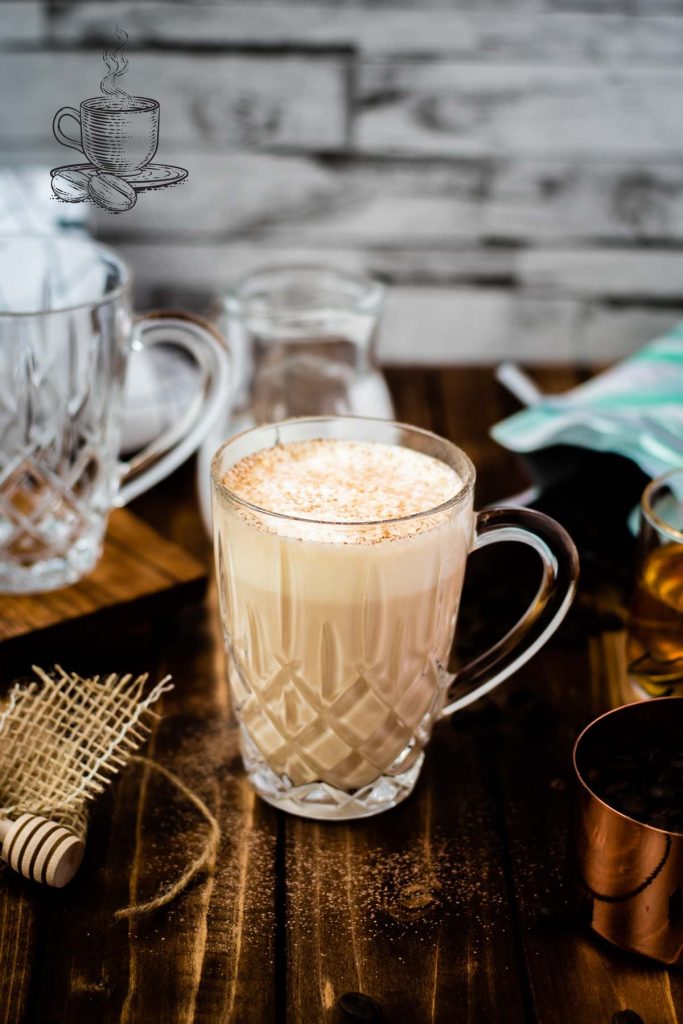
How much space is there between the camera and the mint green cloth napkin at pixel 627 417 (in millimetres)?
1143

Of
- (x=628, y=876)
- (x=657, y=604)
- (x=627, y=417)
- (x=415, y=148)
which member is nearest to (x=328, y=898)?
(x=628, y=876)

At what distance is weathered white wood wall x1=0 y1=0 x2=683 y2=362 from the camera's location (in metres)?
1.56

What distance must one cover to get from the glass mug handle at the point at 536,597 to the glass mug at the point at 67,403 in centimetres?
A: 35

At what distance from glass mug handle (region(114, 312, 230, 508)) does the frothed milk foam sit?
0.20m

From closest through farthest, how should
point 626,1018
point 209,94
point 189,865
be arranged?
point 626,1018 < point 189,865 < point 209,94

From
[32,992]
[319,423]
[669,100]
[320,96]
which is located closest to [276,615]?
[319,423]

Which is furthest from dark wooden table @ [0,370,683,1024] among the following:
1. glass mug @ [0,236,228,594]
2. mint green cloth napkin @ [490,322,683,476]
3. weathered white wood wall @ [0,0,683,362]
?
weathered white wood wall @ [0,0,683,362]

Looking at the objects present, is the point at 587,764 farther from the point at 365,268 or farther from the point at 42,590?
the point at 365,268

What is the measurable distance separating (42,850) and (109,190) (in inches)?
17.7

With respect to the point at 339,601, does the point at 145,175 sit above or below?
above

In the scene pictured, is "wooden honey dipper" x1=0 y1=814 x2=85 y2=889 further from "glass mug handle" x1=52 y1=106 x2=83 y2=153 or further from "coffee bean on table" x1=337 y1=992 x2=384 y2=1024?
"glass mug handle" x1=52 y1=106 x2=83 y2=153

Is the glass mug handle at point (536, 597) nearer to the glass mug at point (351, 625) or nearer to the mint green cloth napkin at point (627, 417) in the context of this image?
the glass mug at point (351, 625)

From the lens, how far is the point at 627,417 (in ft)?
3.95

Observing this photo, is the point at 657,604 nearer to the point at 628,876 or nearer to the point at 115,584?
the point at 628,876
